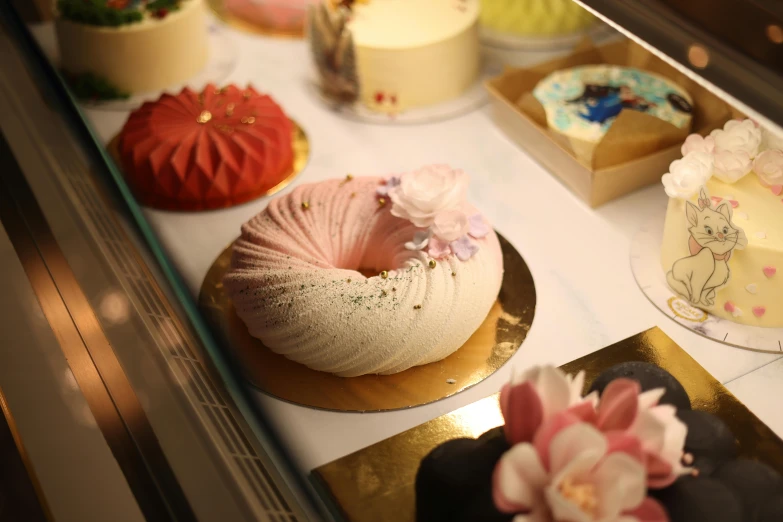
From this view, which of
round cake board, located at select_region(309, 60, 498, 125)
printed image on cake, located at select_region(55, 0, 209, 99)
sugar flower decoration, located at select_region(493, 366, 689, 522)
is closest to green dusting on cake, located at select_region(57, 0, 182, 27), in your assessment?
printed image on cake, located at select_region(55, 0, 209, 99)

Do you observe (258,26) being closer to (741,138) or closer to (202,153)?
(202,153)

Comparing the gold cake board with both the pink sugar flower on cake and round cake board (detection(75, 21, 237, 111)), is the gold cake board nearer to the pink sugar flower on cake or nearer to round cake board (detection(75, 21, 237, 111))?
the pink sugar flower on cake

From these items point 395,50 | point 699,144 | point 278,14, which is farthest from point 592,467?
point 278,14

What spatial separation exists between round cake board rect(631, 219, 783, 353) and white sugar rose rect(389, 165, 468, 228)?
1.31 ft

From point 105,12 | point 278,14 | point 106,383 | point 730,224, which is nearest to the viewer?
point 106,383

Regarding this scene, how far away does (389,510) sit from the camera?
1042 mm

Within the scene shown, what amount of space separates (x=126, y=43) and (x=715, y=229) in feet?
5.07

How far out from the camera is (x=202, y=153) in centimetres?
173

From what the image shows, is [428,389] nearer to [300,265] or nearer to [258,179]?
[300,265]

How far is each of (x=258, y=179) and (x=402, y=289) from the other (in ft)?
2.12

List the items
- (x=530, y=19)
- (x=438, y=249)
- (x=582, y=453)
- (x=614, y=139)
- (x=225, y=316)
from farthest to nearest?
1. (x=530, y=19)
2. (x=614, y=139)
3. (x=225, y=316)
4. (x=438, y=249)
5. (x=582, y=453)

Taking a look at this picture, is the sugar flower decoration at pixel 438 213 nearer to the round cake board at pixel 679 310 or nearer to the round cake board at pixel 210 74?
the round cake board at pixel 679 310

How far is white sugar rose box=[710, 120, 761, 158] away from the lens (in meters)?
1.35

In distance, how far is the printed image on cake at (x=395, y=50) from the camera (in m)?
1.95
